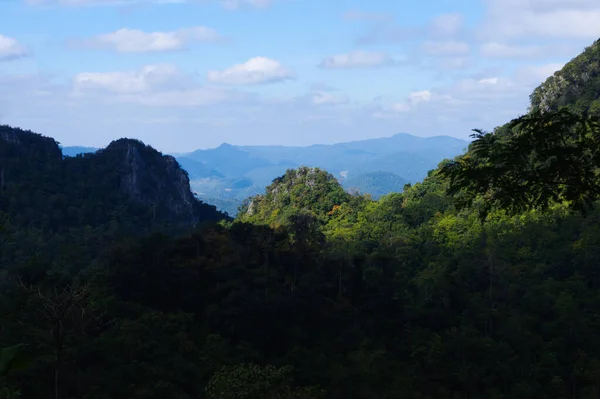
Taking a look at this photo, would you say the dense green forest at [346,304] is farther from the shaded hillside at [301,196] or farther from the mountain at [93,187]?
the shaded hillside at [301,196]

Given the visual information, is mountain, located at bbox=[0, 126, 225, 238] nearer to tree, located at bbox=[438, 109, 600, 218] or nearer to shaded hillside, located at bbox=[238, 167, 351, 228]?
shaded hillside, located at bbox=[238, 167, 351, 228]

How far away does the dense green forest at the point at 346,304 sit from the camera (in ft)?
66.0

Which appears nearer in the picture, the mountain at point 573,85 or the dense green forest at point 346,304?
the dense green forest at point 346,304

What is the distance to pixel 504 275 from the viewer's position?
120 ft

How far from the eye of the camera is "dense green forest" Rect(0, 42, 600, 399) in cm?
2011

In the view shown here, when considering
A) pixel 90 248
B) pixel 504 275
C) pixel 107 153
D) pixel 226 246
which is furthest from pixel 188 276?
pixel 107 153

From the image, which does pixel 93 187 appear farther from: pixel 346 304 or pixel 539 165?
pixel 539 165

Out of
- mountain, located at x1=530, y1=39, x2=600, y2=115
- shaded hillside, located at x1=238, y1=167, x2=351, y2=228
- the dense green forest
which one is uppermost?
mountain, located at x1=530, y1=39, x2=600, y2=115

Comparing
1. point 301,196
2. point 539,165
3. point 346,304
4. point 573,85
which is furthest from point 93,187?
point 539,165

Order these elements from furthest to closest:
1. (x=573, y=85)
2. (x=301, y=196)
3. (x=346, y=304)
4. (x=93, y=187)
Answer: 1. (x=93, y=187)
2. (x=301, y=196)
3. (x=573, y=85)
4. (x=346, y=304)

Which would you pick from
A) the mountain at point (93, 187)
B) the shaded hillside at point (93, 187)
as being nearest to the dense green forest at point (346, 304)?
the shaded hillside at point (93, 187)

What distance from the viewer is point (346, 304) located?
31.2 meters

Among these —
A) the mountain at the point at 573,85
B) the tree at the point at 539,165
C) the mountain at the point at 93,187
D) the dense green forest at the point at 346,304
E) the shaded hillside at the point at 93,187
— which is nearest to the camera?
the tree at the point at 539,165

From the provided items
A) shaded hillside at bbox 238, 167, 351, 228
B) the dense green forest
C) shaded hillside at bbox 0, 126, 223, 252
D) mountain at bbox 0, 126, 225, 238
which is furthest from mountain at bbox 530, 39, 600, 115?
mountain at bbox 0, 126, 225, 238
